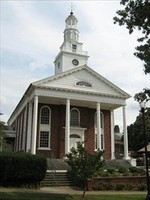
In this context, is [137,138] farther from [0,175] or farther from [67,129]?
[0,175]

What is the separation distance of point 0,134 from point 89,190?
8.91 m

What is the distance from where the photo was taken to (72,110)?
3650 cm

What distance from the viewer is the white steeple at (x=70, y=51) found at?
1617 inches

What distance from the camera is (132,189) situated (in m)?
20.6

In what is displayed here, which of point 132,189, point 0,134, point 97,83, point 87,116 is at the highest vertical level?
point 97,83

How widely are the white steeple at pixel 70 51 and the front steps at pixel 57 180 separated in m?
19.8

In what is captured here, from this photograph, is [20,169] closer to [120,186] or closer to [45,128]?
[120,186]

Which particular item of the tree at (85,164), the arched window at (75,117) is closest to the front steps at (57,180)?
the tree at (85,164)

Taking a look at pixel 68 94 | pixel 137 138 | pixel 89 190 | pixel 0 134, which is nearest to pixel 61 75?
pixel 68 94

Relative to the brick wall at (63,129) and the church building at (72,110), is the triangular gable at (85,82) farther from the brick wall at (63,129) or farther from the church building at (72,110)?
the brick wall at (63,129)

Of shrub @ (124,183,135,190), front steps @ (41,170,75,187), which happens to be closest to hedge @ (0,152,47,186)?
front steps @ (41,170,75,187)

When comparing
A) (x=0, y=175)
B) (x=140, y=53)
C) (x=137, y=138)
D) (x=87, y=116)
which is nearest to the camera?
(x=140, y=53)

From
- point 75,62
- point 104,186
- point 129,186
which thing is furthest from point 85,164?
point 75,62

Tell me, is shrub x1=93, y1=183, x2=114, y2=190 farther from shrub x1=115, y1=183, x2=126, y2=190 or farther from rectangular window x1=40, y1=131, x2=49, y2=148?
rectangular window x1=40, y1=131, x2=49, y2=148
